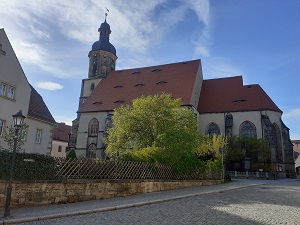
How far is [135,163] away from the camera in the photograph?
584 inches

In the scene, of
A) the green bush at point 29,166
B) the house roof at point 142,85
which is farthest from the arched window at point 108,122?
the green bush at point 29,166

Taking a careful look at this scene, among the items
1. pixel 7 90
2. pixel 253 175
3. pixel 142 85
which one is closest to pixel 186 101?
pixel 142 85

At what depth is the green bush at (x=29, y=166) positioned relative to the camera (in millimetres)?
9773

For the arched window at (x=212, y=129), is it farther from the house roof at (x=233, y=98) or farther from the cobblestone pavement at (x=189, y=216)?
the cobblestone pavement at (x=189, y=216)

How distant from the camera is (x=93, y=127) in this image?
4462cm

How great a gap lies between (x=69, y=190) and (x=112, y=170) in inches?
104

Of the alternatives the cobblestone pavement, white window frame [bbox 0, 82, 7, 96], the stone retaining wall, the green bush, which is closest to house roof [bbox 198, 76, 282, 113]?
the stone retaining wall

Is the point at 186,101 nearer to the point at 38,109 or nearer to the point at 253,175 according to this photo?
the point at 253,175

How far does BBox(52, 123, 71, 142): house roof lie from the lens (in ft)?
170

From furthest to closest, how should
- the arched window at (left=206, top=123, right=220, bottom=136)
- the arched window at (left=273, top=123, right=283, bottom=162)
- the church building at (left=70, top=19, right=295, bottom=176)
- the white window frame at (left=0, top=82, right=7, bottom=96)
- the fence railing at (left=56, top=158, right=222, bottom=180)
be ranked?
the arched window at (left=206, top=123, right=220, bottom=136) < the church building at (left=70, top=19, right=295, bottom=176) < the arched window at (left=273, top=123, right=283, bottom=162) < the white window frame at (left=0, top=82, right=7, bottom=96) < the fence railing at (left=56, top=158, right=222, bottom=180)

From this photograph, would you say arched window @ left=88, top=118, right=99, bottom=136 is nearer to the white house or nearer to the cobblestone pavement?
the white house

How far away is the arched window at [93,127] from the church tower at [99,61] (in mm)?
7404

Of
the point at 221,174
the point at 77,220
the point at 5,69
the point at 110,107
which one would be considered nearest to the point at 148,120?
the point at 221,174

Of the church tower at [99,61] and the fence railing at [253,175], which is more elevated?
the church tower at [99,61]
